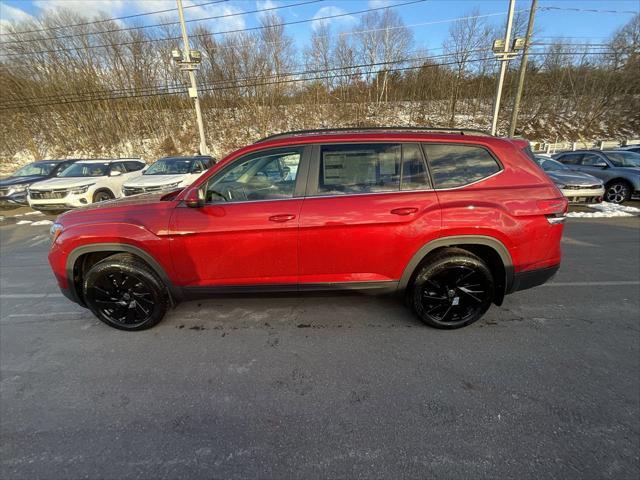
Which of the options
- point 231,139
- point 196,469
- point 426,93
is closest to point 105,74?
point 231,139

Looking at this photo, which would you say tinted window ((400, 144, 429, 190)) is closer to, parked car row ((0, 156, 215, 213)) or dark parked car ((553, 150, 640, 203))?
parked car row ((0, 156, 215, 213))

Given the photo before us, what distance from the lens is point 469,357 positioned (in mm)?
2395

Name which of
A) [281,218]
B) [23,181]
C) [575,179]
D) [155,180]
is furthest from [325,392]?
[23,181]

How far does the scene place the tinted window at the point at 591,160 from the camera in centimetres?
912

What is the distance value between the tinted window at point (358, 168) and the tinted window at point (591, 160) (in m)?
10.9

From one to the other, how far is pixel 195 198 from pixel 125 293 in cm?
128

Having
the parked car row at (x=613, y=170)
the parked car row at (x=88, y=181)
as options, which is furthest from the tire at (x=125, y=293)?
the parked car row at (x=613, y=170)

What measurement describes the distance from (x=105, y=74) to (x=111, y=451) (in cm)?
3120

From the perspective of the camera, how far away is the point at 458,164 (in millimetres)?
2570

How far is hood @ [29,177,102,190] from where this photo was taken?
806 cm

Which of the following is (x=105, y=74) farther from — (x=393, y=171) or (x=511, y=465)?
(x=511, y=465)

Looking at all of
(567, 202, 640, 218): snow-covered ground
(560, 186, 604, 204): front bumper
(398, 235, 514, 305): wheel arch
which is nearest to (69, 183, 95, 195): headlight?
(398, 235, 514, 305): wheel arch

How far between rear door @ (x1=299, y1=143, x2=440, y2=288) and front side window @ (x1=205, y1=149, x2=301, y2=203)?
0.78 ft

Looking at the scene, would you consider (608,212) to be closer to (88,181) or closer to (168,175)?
(168,175)
